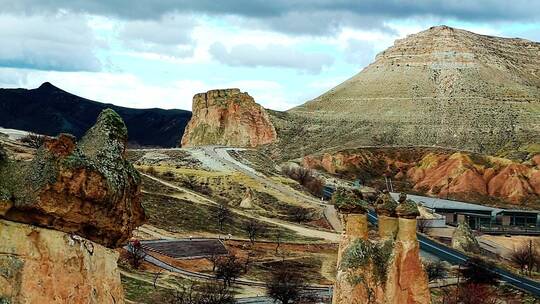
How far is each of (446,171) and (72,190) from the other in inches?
5480

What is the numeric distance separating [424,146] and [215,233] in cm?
8892

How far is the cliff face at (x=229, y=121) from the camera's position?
6580 inches

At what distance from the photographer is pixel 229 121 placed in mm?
170750

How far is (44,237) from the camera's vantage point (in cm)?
835

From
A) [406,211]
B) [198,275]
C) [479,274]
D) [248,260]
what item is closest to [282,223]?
[248,260]

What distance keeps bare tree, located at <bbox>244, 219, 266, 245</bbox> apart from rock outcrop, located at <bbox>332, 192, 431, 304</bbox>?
60608mm

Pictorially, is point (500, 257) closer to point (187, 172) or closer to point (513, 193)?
point (187, 172)

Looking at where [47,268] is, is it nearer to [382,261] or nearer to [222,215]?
[382,261]

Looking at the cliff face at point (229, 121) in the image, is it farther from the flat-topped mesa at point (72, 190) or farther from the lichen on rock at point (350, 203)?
the flat-topped mesa at point (72, 190)

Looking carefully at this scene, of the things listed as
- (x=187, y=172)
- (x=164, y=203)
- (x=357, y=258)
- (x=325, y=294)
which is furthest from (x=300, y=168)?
(x=357, y=258)

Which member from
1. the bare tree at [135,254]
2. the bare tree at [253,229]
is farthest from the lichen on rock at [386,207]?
the bare tree at [253,229]

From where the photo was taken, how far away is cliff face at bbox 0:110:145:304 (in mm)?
8156

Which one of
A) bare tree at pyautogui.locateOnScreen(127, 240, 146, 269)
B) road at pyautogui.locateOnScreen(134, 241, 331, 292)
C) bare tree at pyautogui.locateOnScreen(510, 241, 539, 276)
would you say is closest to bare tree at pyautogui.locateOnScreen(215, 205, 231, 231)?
road at pyautogui.locateOnScreen(134, 241, 331, 292)

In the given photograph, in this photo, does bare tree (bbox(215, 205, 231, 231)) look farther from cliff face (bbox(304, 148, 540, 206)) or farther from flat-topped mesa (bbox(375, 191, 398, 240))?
flat-topped mesa (bbox(375, 191, 398, 240))
